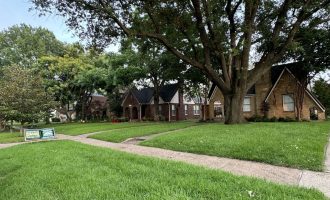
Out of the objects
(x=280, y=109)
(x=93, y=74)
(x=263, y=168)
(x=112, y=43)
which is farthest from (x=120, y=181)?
(x=93, y=74)

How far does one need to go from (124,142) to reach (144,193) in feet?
30.6

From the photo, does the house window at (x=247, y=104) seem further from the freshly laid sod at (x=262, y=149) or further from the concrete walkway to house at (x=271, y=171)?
the concrete walkway to house at (x=271, y=171)

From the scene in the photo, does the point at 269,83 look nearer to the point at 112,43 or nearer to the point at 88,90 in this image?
the point at 112,43

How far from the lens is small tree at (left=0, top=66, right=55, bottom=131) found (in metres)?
25.0

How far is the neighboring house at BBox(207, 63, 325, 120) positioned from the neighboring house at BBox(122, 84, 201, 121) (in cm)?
1140

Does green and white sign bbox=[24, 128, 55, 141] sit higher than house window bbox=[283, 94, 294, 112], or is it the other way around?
house window bbox=[283, 94, 294, 112]

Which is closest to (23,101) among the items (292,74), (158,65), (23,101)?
(23,101)

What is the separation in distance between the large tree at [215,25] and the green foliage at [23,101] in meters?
10.8

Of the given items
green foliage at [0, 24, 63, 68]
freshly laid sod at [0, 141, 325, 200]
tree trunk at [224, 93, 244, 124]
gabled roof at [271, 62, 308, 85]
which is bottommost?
freshly laid sod at [0, 141, 325, 200]

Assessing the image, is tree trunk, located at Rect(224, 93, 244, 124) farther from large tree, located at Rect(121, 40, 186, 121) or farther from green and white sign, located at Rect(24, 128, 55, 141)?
green and white sign, located at Rect(24, 128, 55, 141)

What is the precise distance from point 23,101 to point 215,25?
1665 cm

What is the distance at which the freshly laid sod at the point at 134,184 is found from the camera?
4617 millimetres

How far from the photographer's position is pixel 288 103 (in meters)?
27.7

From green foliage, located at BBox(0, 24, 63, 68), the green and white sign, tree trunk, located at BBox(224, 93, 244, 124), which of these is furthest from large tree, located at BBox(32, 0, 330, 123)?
green foliage, located at BBox(0, 24, 63, 68)
